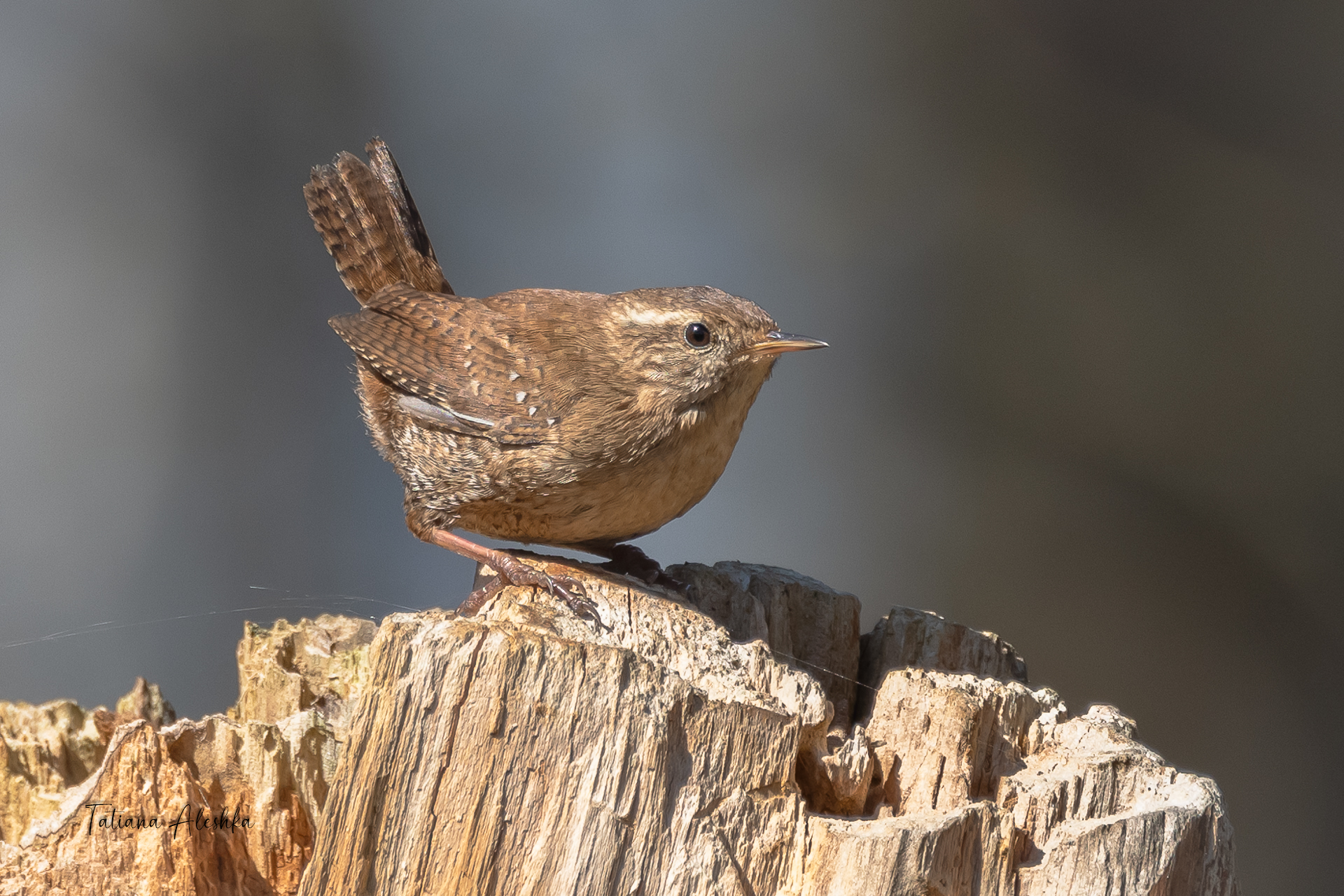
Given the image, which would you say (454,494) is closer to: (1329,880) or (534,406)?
(534,406)

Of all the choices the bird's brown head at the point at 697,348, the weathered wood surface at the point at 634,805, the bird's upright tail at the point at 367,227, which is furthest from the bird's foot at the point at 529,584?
the bird's upright tail at the point at 367,227

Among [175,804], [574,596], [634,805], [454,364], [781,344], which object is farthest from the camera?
[454,364]

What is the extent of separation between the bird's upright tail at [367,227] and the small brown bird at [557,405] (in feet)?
0.74

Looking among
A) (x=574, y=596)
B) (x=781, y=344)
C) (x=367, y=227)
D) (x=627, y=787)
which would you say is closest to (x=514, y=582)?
(x=574, y=596)

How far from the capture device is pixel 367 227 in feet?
11.0

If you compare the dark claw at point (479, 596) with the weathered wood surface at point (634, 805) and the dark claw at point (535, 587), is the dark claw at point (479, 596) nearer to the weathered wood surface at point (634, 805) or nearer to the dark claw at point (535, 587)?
the dark claw at point (535, 587)

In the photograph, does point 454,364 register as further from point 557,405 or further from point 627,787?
point 627,787

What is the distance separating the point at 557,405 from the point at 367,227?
42.2 inches

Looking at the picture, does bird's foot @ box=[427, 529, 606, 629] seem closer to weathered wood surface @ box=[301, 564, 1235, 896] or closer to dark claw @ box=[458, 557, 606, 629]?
dark claw @ box=[458, 557, 606, 629]

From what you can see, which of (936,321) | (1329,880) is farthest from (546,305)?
(1329,880)

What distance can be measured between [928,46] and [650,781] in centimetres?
444

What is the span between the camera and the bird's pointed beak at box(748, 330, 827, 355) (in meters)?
2.65

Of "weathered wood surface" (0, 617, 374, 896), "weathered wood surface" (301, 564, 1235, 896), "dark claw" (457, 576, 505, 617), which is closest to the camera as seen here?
"weathered wood surface" (301, 564, 1235, 896)

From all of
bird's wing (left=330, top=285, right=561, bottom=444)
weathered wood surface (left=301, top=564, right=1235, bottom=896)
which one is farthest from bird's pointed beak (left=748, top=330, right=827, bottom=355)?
weathered wood surface (left=301, top=564, right=1235, bottom=896)
